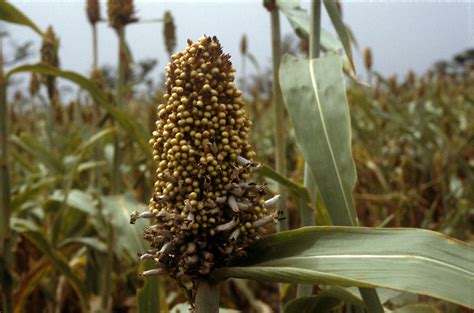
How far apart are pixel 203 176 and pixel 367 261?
0.26 metres

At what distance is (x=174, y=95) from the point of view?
0.87 meters

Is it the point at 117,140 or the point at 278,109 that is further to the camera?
the point at 117,140

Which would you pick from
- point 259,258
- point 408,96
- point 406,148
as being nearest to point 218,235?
point 259,258

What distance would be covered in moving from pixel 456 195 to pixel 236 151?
2.52m

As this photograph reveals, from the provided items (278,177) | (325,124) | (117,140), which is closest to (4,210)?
(117,140)

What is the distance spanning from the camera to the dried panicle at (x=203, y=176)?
841 mm

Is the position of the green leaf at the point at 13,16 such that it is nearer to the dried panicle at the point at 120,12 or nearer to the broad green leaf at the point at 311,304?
the dried panicle at the point at 120,12

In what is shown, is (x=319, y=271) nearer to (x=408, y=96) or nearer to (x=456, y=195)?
(x=456, y=195)

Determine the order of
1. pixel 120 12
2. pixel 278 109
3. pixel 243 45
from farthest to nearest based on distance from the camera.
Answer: pixel 243 45
pixel 120 12
pixel 278 109

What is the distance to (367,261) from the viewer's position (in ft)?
2.57

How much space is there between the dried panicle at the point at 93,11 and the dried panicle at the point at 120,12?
15.8 inches

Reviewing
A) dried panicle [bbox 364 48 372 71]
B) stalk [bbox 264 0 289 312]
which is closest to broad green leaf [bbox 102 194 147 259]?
stalk [bbox 264 0 289 312]

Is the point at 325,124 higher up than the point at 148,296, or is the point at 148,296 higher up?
the point at 325,124

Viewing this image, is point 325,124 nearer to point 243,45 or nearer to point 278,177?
point 278,177
